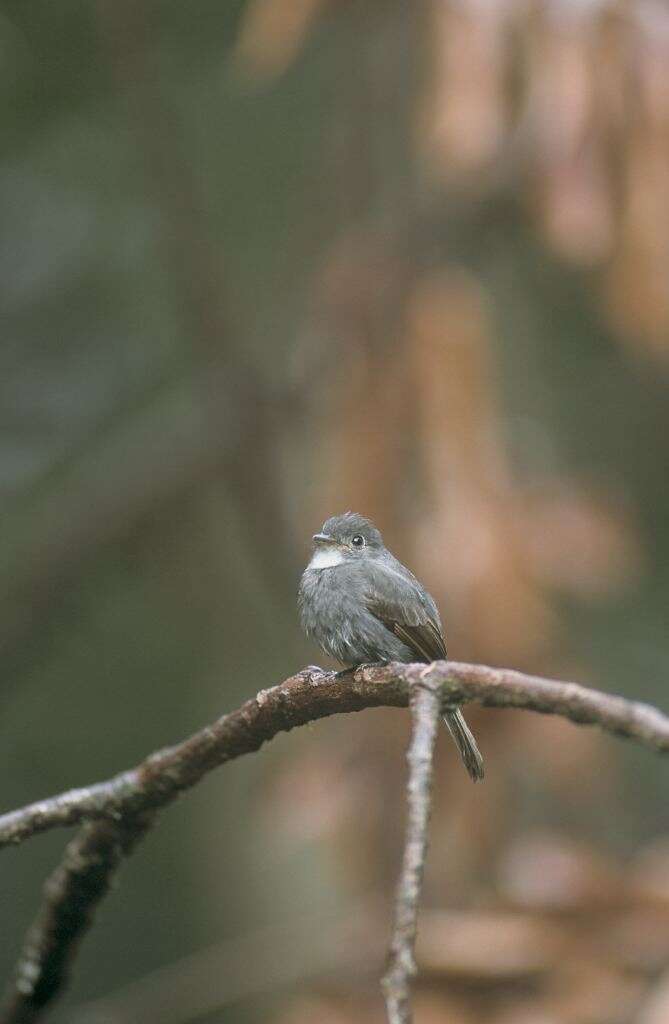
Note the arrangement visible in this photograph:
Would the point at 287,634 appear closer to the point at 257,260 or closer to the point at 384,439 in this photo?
the point at 384,439

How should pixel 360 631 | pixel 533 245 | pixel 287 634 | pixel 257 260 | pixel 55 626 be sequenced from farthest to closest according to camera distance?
pixel 257 260
pixel 533 245
pixel 55 626
pixel 287 634
pixel 360 631

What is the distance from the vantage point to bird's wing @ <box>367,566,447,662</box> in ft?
7.64

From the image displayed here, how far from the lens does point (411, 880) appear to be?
50.7 inches

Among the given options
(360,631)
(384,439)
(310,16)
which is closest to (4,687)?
(384,439)

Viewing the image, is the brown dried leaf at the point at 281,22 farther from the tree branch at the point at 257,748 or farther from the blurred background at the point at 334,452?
the tree branch at the point at 257,748

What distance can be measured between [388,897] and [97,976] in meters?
5.08

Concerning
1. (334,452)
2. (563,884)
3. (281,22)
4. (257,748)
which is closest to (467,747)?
Answer: (257,748)

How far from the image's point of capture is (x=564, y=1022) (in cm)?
431

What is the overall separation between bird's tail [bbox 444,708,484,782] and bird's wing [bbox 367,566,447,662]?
0.45 feet

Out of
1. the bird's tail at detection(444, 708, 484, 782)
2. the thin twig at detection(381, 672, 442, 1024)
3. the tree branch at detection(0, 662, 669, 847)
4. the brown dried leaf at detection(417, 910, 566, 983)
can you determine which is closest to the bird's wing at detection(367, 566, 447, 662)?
the bird's tail at detection(444, 708, 484, 782)

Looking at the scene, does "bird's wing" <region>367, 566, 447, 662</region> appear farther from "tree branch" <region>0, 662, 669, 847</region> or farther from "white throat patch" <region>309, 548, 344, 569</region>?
"tree branch" <region>0, 662, 669, 847</region>

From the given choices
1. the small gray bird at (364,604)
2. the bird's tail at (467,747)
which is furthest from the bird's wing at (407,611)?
the bird's tail at (467,747)

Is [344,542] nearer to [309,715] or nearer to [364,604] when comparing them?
[364,604]

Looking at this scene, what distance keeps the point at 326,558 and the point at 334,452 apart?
2.60 meters
